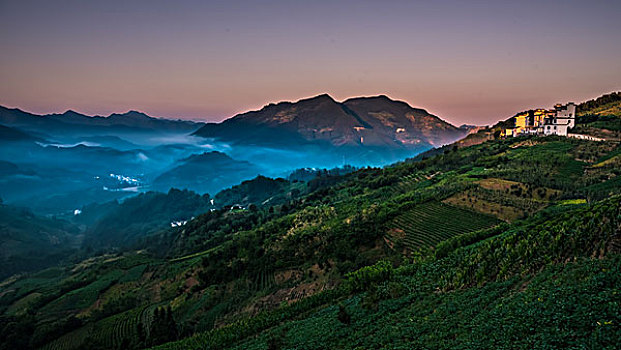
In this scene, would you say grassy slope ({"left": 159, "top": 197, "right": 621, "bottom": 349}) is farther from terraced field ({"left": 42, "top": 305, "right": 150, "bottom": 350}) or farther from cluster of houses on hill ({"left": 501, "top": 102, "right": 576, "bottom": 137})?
cluster of houses on hill ({"left": 501, "top": 102, "right": 576, "bottom": 137})

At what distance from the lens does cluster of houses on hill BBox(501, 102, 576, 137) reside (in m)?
68.8

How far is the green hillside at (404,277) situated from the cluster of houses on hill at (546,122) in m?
6.42

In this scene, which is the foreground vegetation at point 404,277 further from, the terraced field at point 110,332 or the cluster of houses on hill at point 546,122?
the cluster of houses on hill at point 546,122

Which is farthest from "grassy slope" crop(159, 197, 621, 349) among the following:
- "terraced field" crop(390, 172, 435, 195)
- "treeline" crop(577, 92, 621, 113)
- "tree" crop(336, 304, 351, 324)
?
"treeline" crop(577, 92, 621, 113)

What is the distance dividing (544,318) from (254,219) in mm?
83292

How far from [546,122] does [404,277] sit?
67.2 meters

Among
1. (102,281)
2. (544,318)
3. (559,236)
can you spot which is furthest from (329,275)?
(102,281)

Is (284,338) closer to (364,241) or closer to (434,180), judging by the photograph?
(364,241)

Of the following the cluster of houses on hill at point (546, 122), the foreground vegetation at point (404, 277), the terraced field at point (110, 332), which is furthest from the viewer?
the cluster of houses on hill at point (546, 122)

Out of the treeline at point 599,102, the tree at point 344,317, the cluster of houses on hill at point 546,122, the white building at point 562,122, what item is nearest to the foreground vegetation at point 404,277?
the tree at point 344,317

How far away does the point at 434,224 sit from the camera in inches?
1542

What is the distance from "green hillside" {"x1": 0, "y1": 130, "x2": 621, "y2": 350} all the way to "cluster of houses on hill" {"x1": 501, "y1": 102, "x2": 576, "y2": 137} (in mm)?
6420

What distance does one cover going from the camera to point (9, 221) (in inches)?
6732

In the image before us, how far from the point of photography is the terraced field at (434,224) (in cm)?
3662
